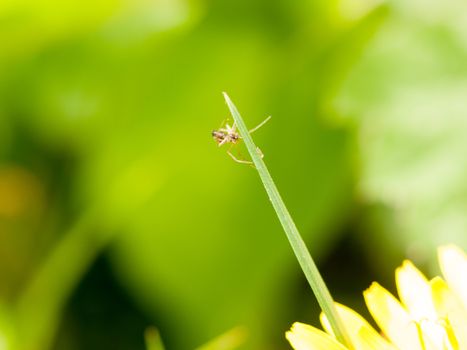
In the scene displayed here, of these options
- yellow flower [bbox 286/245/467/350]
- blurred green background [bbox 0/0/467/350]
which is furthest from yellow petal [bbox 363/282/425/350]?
blurred green background [bbox 0/0/467/350]

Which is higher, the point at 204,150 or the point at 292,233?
the point at 204,150

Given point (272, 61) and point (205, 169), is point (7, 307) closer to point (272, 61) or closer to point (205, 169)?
point (205, 169)

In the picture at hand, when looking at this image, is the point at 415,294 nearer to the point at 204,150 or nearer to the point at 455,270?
the point at 455,270

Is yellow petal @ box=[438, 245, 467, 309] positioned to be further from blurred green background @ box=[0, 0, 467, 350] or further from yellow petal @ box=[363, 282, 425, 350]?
blurred green background @ box=[0, 0, 467, 350]

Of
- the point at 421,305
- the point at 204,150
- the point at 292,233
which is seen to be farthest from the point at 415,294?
the point at 204,150

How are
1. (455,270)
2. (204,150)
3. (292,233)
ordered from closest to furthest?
1. (292,233)
2. (455,270)
3. (204,150)

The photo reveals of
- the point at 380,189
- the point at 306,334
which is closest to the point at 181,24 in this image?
the point at 380,189

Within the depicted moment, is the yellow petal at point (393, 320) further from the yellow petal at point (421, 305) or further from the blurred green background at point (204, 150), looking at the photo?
the blurred green background at point (204, 150)
